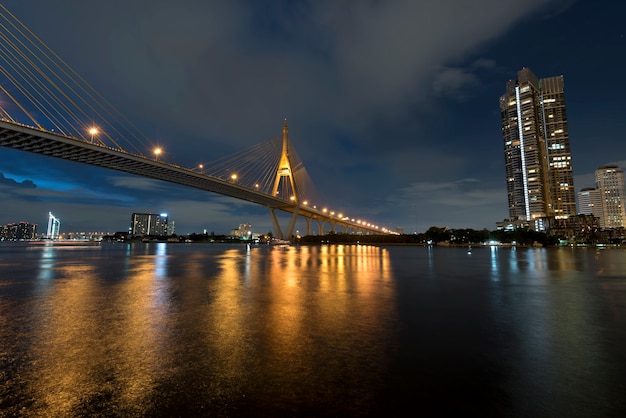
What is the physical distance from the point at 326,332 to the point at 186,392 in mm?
3956

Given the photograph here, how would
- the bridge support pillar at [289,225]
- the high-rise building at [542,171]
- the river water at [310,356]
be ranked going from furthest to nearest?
the high-rise building at [542,171] → the bridge support pillar at [289,225] → the river water at [310,356]

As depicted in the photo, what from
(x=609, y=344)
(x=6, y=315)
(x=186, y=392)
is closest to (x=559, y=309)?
(x=609, y=344)

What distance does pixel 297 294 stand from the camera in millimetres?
13570

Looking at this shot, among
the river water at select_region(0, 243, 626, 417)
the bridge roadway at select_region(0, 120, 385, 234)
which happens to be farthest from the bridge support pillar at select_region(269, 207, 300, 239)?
the river water at select_region(0, 243, 626, 417)

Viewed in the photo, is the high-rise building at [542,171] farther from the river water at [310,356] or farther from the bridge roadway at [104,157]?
the river water at [310,356]

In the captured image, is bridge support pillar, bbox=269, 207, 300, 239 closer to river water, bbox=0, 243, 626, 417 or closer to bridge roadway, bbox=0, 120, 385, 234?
bridge roadway, bbox=0, 120, 385, 234

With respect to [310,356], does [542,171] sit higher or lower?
higher

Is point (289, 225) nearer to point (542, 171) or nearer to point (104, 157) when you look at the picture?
point (104, 157)

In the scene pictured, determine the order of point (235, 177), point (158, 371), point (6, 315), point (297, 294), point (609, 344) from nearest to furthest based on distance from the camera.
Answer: point (158, 371), point (609, 344), point (6, 315), point (297, 294), point (235, 177)

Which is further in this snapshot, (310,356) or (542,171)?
(542,171)

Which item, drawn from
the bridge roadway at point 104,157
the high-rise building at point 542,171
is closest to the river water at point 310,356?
the bridge roadway at point 104,157

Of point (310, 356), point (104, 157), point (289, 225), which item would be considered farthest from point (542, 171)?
point (310, 356)

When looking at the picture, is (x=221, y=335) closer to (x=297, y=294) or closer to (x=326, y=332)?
(x=326, y=332)

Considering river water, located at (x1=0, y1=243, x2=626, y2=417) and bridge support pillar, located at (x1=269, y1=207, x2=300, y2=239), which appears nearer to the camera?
river water, located at (x1=0, y1=243, x2=626, y2=417)
